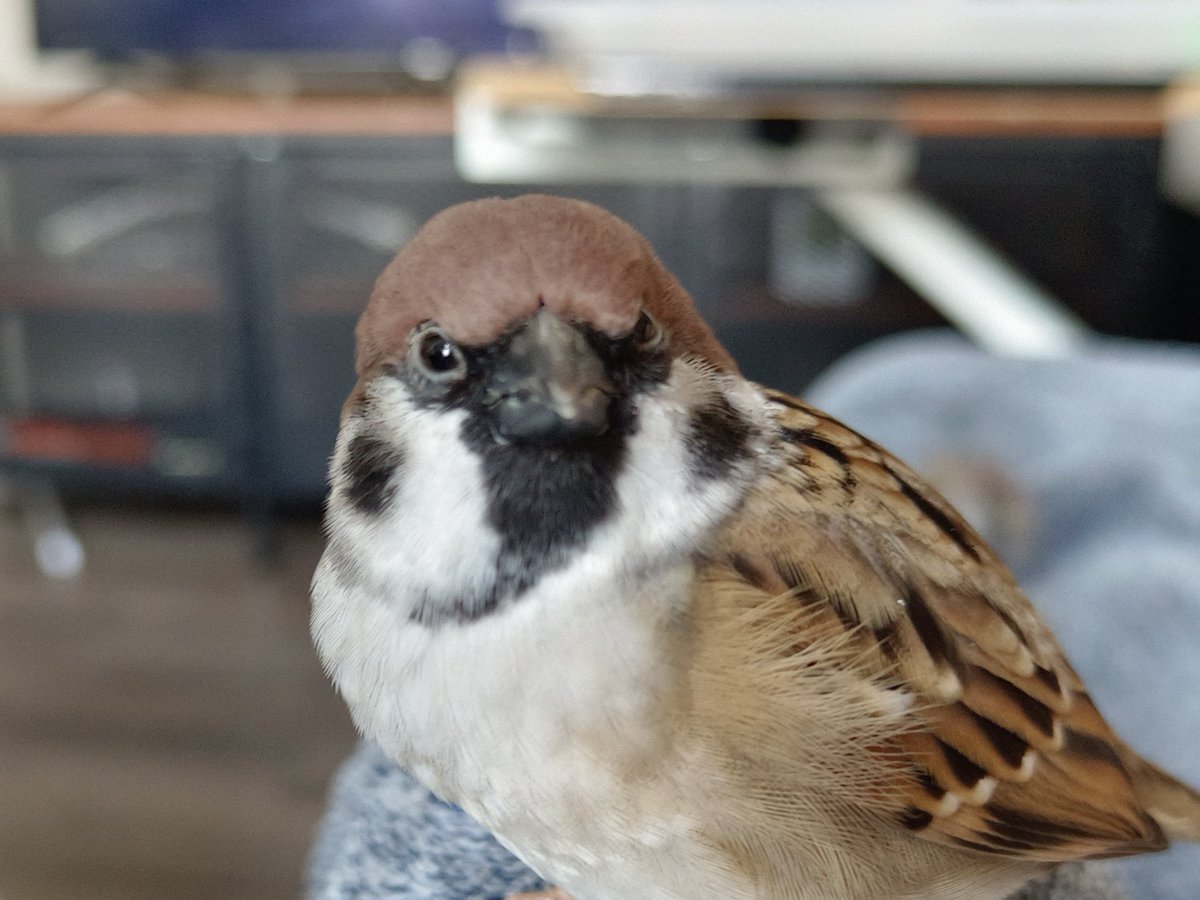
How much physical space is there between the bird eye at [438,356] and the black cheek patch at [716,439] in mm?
97

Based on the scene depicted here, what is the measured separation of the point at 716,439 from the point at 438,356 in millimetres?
119

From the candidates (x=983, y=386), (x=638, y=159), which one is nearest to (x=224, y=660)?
(x=638, y=159)

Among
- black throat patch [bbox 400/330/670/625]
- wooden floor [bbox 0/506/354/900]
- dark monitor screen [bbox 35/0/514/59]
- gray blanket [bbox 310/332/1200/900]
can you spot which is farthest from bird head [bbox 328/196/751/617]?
dark monitor screen [bbox 35/0/514/59]

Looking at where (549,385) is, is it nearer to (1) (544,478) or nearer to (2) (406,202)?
(1) (544,478)

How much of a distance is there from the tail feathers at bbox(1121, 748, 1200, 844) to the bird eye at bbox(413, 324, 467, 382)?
1.24 feet

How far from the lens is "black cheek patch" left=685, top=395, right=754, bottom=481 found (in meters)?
0.45

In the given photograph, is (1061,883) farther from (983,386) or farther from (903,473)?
(983,386)

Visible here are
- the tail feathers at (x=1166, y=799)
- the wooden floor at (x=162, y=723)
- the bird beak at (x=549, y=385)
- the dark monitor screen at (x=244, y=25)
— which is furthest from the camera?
the dark monitor screen at (x=244, y=25)

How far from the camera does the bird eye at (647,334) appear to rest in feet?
1.40

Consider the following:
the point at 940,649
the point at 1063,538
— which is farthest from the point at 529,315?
the point at 1063,538

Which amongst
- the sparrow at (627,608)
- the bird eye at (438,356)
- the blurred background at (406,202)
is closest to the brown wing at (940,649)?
the sparrow at (627,608)

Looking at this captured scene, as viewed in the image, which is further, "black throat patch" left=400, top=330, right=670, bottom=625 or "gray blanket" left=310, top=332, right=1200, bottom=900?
"gray blanket" left=310, top=332, right=1200, bottom=900

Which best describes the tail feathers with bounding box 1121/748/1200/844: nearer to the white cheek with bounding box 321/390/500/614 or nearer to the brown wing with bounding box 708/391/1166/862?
the brown wing with bounding box 708/391/1166/862

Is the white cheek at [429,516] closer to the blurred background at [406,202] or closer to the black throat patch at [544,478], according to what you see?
the black throat patch at [544,478]
